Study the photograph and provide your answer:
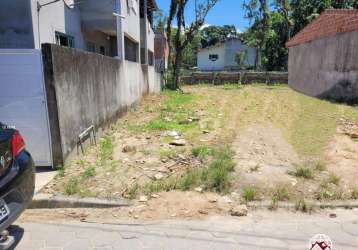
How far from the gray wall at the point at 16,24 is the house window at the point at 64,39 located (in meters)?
1.48

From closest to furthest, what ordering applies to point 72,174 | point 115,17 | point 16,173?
point 16,173 < point 72,174 < point 115,17

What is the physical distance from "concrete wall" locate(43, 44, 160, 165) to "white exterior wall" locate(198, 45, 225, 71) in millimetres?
33741

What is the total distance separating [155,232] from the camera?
330 centimetres

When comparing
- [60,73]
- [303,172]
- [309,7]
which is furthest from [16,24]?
[309,7]

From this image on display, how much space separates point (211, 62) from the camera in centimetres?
4209

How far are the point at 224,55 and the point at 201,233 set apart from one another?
130ft

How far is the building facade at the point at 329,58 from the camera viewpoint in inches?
492

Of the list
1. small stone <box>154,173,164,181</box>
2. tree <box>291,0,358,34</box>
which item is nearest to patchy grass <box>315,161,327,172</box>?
small stone <box>154,173,164,181</box>

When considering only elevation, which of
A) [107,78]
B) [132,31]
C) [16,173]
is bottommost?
[16,173]

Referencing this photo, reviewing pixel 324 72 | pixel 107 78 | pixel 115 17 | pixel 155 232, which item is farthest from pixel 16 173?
pixel 324 72

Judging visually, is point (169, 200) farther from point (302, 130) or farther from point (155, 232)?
point (302, 130)

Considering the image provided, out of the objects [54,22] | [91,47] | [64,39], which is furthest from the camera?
[91,47]

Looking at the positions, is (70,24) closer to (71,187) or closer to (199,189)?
(71,187)

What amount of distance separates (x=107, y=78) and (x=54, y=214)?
449 centimetres
